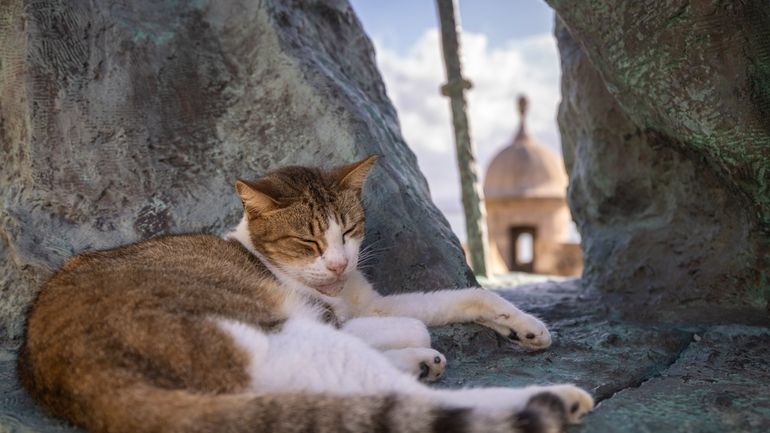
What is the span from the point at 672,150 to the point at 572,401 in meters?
3.01

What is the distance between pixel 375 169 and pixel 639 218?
2.17 meters

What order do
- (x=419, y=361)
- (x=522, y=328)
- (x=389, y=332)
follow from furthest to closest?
(x=522, y=328) → (x=389, y=332) → (x=419, y=361)

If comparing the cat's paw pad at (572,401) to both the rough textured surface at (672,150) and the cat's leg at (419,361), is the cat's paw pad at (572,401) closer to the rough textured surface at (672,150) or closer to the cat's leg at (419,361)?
the cat's leg at (419,361)

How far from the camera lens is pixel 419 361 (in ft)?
8.69

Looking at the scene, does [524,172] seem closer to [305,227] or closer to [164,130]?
[164,130]

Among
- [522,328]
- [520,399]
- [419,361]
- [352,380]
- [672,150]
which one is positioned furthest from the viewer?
[672,150]

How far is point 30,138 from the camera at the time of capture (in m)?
3.79

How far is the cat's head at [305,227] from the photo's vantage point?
3.01 meters

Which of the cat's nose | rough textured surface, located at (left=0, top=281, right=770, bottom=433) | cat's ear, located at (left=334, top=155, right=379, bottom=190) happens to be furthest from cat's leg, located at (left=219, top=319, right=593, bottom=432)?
cat's ear, located at (left=334, top=155, right=379, bottom=190)

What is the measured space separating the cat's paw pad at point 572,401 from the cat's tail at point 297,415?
0.15m

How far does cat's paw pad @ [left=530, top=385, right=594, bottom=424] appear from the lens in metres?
2.00

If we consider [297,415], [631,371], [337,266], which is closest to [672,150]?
[631,371]

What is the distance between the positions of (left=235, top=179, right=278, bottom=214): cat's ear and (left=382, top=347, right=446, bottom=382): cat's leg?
89 centimetres

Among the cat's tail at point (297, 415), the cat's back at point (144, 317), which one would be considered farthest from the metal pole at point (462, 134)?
the cat's tail at point (297, 415)
